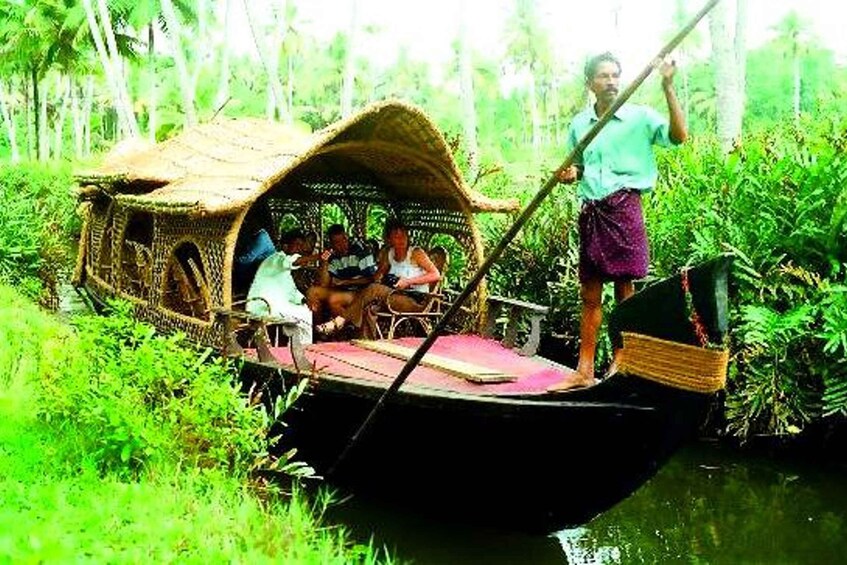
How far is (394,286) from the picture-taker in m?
7.77

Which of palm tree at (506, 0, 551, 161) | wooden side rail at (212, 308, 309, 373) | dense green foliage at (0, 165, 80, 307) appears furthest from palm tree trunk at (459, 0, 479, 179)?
palm tree at (506, 0, 551, 161)

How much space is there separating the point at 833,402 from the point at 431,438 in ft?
9.49

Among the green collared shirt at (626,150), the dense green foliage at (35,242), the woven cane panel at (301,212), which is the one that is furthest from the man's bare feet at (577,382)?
the dense green foliage at (35,242)

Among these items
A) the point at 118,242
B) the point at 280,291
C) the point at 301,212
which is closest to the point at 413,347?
the point at 280,291

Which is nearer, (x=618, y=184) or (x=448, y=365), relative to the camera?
(x=618, y=184)

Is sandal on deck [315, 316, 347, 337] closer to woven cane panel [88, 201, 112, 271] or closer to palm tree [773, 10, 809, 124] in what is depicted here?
woven cane panel [88, 201, 112, 271]

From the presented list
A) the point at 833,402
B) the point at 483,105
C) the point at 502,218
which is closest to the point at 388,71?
the point at 483,105

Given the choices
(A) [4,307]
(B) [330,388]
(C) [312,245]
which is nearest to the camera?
(B) [330,388]

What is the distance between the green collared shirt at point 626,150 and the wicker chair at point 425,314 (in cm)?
268

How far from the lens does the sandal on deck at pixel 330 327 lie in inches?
306

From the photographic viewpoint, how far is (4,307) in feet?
32.7

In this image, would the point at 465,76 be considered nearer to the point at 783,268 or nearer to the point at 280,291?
the point at 280,291

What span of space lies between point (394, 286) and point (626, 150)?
301 centimetres

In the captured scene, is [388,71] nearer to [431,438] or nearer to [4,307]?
[4,307]
